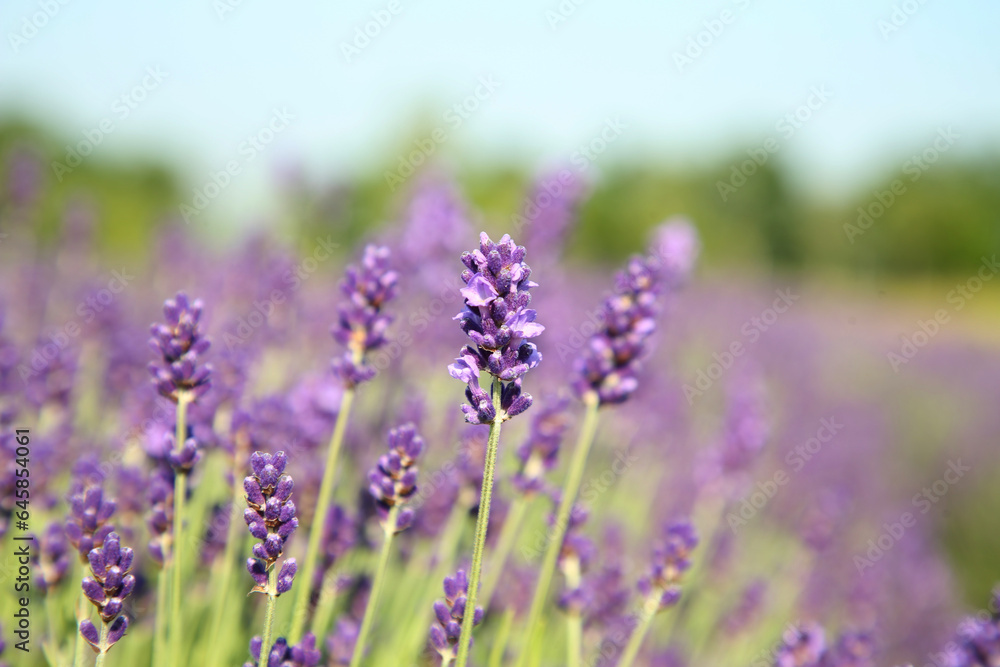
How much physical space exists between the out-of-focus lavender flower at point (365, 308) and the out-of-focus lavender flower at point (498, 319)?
0.53m

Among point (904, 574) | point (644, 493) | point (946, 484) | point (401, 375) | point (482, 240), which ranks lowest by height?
point (946, 484)

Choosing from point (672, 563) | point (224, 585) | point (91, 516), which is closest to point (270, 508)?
point (91, 516)

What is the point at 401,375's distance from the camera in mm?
3770

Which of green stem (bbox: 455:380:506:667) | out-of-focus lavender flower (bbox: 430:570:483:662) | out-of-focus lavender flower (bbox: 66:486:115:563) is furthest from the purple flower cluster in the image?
out-of-focus lavender flower (bbox: 66:486:115:563)

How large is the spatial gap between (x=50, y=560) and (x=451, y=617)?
2.96 feet

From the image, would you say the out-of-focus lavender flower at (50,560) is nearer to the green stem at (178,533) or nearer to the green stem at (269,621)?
the green stem at (178,533)

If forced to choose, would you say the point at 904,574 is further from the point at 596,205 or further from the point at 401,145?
the point at 596,205

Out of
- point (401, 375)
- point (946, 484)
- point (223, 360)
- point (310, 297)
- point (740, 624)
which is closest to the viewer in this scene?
point (223, 360)

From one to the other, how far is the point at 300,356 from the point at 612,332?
9.53 feet

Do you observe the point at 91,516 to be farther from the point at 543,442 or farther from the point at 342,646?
the point at 543,442

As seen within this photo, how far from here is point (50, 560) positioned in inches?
65.9

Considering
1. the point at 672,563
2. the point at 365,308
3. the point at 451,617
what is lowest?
the point at 672,563

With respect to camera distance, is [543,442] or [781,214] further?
[781,214]

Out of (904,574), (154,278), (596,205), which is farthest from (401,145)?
(904,574)
